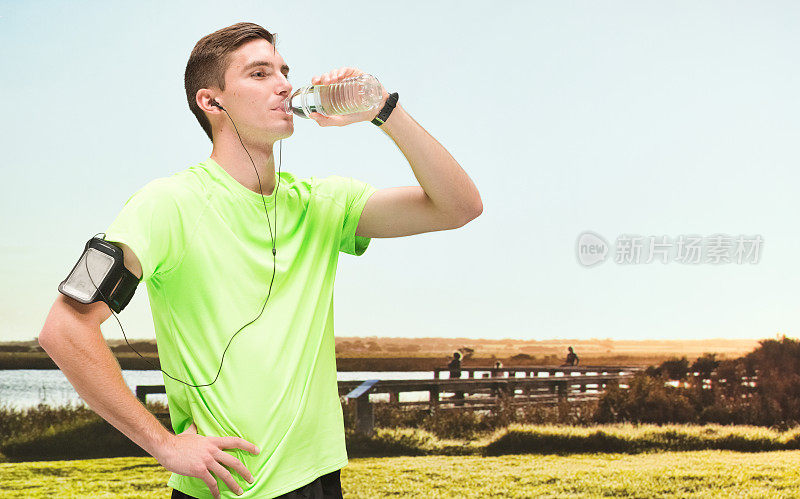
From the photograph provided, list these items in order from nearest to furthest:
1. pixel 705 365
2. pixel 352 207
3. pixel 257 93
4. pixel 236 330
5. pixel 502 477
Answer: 1. pixel 236 330
2. pixel 257 93
3. pixel 352 207
4. pixel 502 477
5. pixel 705 365

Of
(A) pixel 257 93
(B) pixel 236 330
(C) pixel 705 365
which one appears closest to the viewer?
(B) pixel 236 330

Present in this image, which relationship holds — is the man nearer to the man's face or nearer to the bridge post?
the man's face

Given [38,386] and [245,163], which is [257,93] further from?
[38,386]

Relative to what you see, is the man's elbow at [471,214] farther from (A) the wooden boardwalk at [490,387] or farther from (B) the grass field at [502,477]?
(A) the wooden boardwalk at [490,387]

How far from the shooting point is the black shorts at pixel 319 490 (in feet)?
3.34

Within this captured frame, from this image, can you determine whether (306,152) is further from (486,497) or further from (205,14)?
(486,497)

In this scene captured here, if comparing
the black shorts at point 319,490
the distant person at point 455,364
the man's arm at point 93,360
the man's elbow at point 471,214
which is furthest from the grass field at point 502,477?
the man's arm at point 93,360

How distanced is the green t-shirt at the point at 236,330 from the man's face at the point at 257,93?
0.30 feet

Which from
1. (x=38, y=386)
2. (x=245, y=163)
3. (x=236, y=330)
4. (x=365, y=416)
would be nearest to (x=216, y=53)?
(x=245, y=163)

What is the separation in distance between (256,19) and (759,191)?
9.91 ft

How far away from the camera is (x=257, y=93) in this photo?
3.60ft

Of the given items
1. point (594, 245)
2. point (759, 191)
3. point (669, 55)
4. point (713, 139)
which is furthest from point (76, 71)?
point (759, 191)

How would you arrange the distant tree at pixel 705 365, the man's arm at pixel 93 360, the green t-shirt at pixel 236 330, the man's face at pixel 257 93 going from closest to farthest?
the man's arm at pixel 93 360 → the green t-shirt at pixel 236 330 → the man's face at pixel 257 93 → the distant tree at pixel 705 365

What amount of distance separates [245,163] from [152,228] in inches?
9.0
